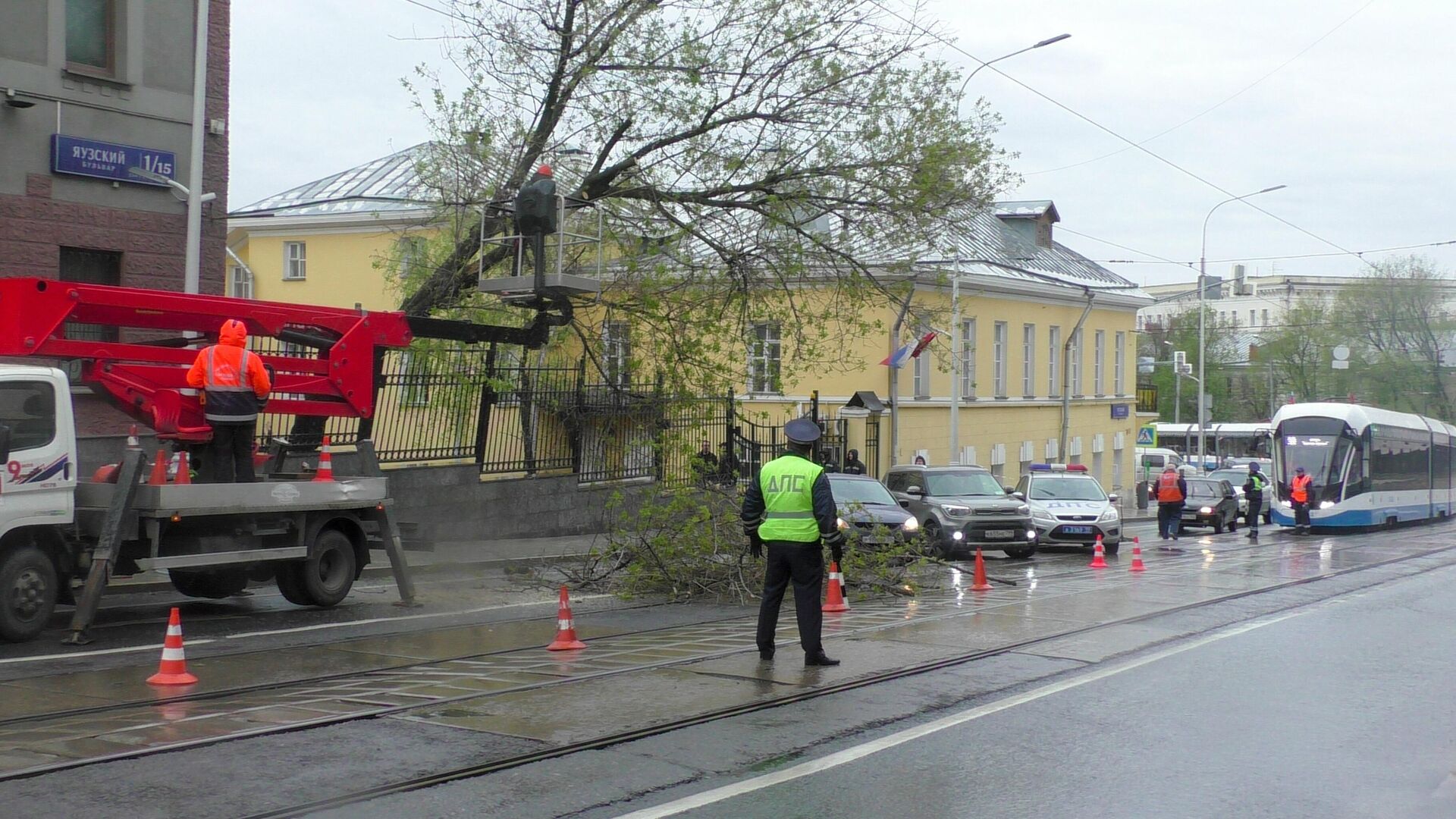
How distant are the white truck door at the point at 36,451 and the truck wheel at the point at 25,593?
0.91 feet

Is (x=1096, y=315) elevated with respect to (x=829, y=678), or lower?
elevated

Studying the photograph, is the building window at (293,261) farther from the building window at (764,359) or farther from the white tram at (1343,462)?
the white tram at (1343,462)

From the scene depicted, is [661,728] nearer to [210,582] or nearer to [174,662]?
[174,662]

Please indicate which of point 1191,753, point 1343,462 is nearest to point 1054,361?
point 1343,462

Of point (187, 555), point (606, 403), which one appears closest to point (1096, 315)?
point (606, 403)

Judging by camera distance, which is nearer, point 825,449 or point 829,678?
point 829,678

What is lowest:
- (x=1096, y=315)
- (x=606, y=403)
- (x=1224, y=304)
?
(x=606, y=403)

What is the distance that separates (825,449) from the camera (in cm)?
2817

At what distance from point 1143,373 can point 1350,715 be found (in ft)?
300

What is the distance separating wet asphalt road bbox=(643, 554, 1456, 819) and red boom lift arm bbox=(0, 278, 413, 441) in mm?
7881

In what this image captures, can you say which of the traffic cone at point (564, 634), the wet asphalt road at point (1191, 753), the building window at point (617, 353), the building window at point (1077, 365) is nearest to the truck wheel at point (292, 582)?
the traffic cone at point (564, 634)

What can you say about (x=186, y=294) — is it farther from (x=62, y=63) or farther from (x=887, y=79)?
(x=887, y=79)

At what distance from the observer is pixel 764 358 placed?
66.7ft

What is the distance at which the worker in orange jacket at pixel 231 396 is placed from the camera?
39.3 feet
